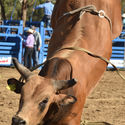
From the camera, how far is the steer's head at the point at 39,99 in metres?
3.62

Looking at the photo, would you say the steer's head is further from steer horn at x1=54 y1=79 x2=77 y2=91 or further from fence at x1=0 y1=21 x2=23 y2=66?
fence at x1=0 y1=21 x2=23 y2=66

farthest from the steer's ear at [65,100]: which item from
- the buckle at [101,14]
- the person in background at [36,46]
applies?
the person in background at [36,46]

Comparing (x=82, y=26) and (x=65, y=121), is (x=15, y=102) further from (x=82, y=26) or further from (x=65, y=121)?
(x=65, y=121)

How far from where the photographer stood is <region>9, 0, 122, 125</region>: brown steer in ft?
12.3

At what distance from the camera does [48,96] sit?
3785 mm

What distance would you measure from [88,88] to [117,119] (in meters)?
2.06

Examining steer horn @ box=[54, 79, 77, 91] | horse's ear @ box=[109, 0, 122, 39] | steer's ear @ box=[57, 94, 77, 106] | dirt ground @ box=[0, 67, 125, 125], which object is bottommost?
dirt ground @ box=[0, 67, 125, 125]

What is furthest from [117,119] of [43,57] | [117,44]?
[117,44]

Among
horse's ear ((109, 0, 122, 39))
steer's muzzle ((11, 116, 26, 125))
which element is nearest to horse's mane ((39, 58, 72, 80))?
steer's muzzle ((11, 116, 26, 125))

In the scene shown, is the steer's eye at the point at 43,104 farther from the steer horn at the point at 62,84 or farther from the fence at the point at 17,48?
the fence at the point at 17,48

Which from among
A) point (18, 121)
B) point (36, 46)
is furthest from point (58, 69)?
point (36, 46)

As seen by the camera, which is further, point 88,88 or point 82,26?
point 82,26

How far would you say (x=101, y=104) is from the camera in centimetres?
775

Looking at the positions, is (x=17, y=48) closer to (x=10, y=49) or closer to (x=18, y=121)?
(x=10, y=49)
